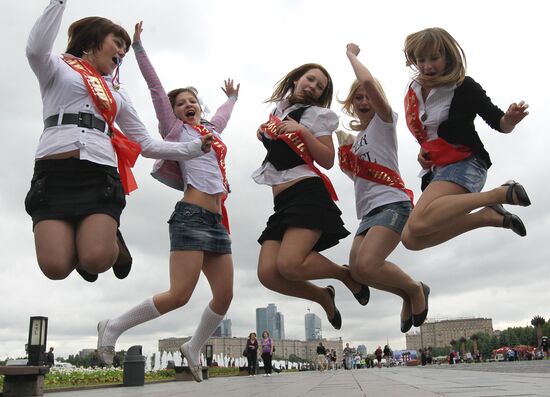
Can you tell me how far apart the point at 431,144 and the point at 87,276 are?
304 centimetres

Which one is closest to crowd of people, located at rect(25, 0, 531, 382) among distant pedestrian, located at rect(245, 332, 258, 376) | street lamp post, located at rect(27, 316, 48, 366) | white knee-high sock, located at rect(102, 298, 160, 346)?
white knee-high sock, located at rect(102, 298, 160, 346)

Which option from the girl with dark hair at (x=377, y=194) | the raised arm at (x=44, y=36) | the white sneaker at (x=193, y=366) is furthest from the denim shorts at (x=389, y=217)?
the raised arm at (x=44, y=36)

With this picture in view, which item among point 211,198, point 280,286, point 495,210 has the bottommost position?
point 280,286

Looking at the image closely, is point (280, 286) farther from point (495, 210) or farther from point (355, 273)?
point (495, 210)

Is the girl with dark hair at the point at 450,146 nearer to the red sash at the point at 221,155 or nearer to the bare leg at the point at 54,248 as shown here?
the red sash at the point at 221,155

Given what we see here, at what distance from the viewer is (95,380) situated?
14.5 m

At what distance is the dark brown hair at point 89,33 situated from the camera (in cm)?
438

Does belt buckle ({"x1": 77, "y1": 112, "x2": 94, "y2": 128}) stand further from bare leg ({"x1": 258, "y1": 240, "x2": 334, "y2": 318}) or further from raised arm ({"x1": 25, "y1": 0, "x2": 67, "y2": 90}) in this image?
bare leg ({"x1": 258, "y1": 240, "x2": 334, "y2": 318})

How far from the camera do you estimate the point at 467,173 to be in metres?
4.32

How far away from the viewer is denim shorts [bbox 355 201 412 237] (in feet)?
15.8

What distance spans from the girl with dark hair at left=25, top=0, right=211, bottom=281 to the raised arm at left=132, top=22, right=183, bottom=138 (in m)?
0.99

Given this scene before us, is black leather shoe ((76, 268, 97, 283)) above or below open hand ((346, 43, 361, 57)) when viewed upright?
below

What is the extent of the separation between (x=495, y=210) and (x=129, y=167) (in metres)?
3.03

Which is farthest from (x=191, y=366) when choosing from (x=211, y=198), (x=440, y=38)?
(x=440, y=38)
